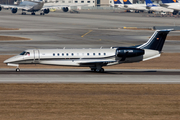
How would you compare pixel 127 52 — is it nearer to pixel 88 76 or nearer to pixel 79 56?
pixel 88 76

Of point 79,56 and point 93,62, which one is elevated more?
point 79,56

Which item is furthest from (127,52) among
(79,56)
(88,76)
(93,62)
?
(79,56)

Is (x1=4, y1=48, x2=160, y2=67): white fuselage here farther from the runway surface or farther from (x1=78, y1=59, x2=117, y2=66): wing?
the runway surface

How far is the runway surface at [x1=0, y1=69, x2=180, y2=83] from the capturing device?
3919cm

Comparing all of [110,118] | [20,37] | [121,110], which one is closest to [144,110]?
[121,110]

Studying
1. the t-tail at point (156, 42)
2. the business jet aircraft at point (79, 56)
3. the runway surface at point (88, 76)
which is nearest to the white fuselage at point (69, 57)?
the business jet aircraft at point (79, 56)

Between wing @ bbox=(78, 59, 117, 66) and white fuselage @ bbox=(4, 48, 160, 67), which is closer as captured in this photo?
white fuselage @ bbox=(4, 48, 160, 67)

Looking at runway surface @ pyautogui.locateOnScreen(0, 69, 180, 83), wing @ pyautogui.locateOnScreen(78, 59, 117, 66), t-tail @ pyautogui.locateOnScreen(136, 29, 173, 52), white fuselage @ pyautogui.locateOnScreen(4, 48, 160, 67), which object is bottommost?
runway surface @ pyautogui.locateOnScreen(0, 69, 180, 83)

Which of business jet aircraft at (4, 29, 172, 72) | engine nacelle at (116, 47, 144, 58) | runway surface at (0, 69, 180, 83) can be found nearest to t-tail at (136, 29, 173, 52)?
business jet aircraft at (4, 29, 172, 72)

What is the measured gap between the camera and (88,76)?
42.5m

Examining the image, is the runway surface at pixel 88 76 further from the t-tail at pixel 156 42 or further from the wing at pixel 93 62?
the t-tail at pixel 156 42

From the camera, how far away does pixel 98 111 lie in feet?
87.5

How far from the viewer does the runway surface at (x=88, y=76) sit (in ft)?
129

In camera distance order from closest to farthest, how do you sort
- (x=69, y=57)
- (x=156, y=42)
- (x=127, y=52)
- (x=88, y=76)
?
(x=88, y=76) → (x=69, y=57) → (x=127, y=52) → (x=156, y=42)
